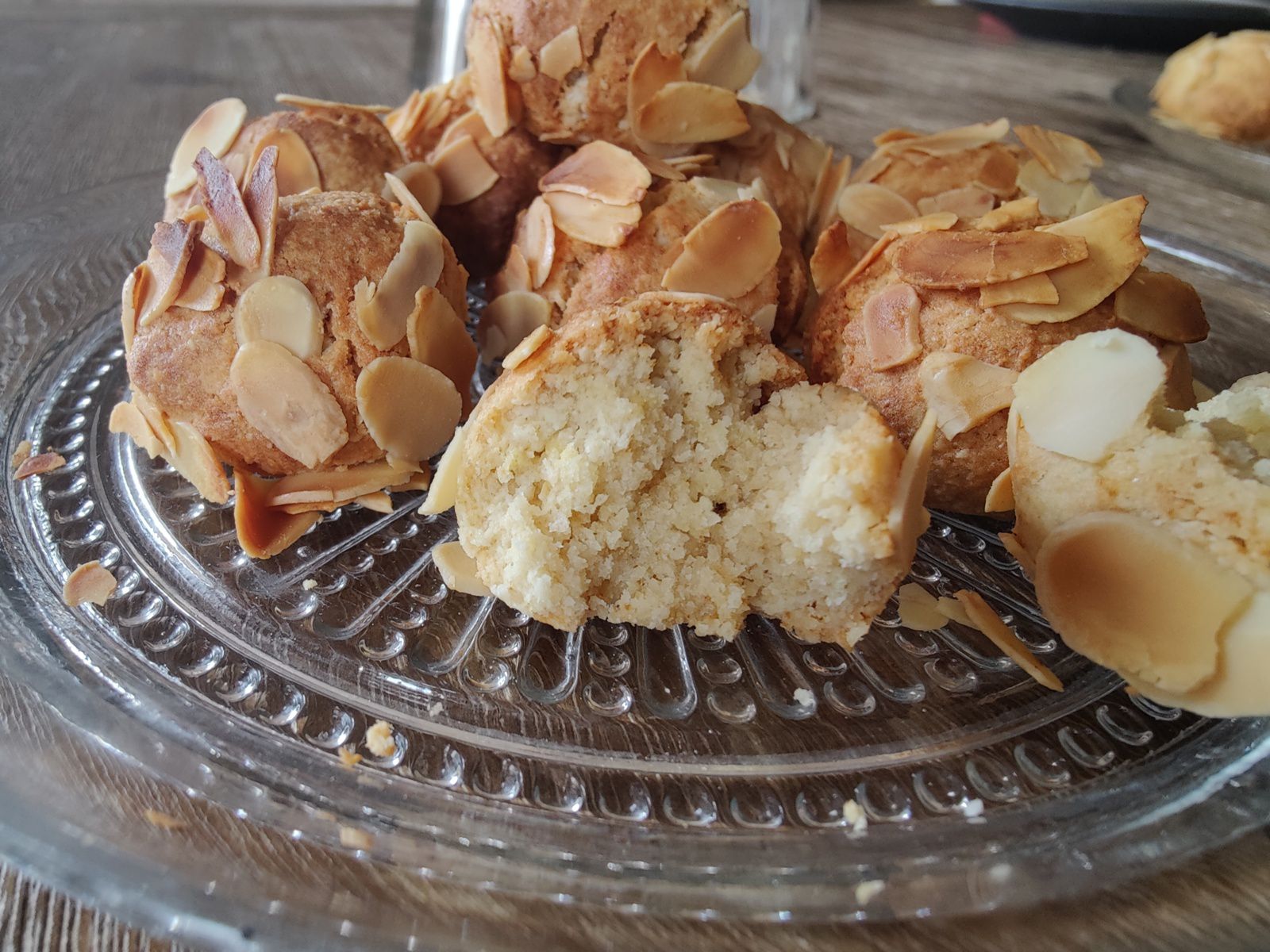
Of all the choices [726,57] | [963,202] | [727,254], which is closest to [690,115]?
[726,57]

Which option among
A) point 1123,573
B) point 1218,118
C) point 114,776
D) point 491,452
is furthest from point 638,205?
point 1218,118

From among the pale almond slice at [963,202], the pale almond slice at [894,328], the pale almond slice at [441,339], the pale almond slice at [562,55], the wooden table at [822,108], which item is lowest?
the wooden table at [822,108]

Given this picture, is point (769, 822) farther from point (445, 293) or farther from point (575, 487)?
point (445, 293)

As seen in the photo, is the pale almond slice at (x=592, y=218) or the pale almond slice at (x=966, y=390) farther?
the pale almond slice at (x=592, y=218)

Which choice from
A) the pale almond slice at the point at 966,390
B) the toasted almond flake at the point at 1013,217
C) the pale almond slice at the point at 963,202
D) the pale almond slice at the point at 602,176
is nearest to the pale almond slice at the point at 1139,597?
the pale almond slice at the point at 966,390

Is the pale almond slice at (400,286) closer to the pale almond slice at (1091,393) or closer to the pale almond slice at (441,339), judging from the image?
the pale almond slice at (441,339)

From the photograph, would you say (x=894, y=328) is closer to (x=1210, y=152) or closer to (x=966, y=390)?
(x=966, y=390)
